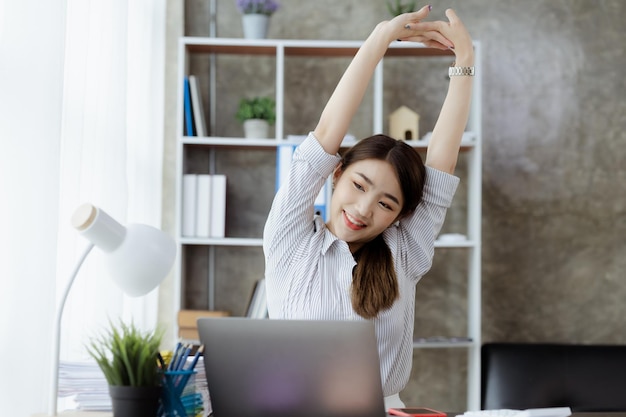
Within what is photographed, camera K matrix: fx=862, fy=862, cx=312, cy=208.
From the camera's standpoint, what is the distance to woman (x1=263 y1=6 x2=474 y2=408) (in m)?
2.03

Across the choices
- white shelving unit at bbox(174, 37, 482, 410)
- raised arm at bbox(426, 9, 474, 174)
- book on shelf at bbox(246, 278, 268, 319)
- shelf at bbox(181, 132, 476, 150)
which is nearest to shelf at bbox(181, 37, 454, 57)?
white shelving unit at bbox(174, 37, 482, 410)

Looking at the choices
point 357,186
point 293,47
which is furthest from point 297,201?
point 293,47

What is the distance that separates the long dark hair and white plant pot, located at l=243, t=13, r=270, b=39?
65.3 inches

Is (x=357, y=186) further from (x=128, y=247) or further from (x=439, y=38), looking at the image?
(x=128, y=247)

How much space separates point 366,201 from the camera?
2.01m

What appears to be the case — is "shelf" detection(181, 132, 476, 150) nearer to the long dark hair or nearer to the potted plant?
the long dark hair

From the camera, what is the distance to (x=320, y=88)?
3963 mm

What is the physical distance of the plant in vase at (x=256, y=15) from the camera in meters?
3.68

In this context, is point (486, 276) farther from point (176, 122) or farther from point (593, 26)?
point (176, 122)

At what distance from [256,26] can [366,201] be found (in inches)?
73.5

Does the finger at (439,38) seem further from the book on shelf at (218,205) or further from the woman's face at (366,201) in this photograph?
the book on shelf at (218,205)

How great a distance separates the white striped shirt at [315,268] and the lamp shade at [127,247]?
60 cm

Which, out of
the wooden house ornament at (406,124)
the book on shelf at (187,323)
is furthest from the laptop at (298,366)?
the wooden house ornament at (406,124)

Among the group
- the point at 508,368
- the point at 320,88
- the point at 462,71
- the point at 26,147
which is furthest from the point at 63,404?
the point at 320,88
